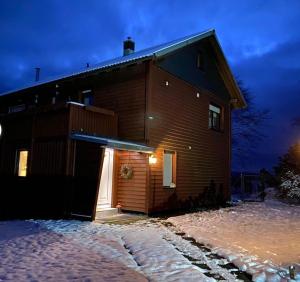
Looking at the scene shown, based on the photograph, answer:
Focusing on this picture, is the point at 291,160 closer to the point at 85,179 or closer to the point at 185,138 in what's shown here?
the point at 185,138

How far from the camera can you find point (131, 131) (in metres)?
12.8

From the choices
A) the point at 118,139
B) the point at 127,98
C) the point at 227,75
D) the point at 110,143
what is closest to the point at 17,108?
the point at 127,98

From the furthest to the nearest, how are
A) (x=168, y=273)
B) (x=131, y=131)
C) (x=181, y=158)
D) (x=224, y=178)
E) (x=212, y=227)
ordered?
(x=224, y=178) < (x=181, y=158) < (x=131, y=131) < (x=212, y=227) < (x=168, y=273)

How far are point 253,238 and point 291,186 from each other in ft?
38.8

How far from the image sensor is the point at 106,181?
12586mm

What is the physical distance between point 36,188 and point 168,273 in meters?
7.41

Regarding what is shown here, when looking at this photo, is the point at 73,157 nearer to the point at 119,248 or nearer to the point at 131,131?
the point at 131,131

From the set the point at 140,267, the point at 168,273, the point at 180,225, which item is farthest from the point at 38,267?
the point at 180,225

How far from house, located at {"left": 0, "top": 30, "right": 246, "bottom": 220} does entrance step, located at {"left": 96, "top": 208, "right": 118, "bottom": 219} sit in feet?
0.56

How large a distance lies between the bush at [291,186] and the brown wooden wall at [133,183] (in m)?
10.2

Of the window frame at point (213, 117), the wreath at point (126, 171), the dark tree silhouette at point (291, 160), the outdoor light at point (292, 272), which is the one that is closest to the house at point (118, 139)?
the wreath at point (126, 171)

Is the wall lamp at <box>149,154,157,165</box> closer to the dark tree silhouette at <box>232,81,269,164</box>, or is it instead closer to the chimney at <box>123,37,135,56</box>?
the chimney at <box>123,37,135,56</box>

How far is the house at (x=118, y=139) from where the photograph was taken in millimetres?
10945

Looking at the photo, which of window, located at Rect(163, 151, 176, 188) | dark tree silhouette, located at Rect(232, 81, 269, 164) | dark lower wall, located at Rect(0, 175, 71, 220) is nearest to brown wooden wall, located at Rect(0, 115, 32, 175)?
dark lower wall, located at Rect(0, 175, 71, 220)
